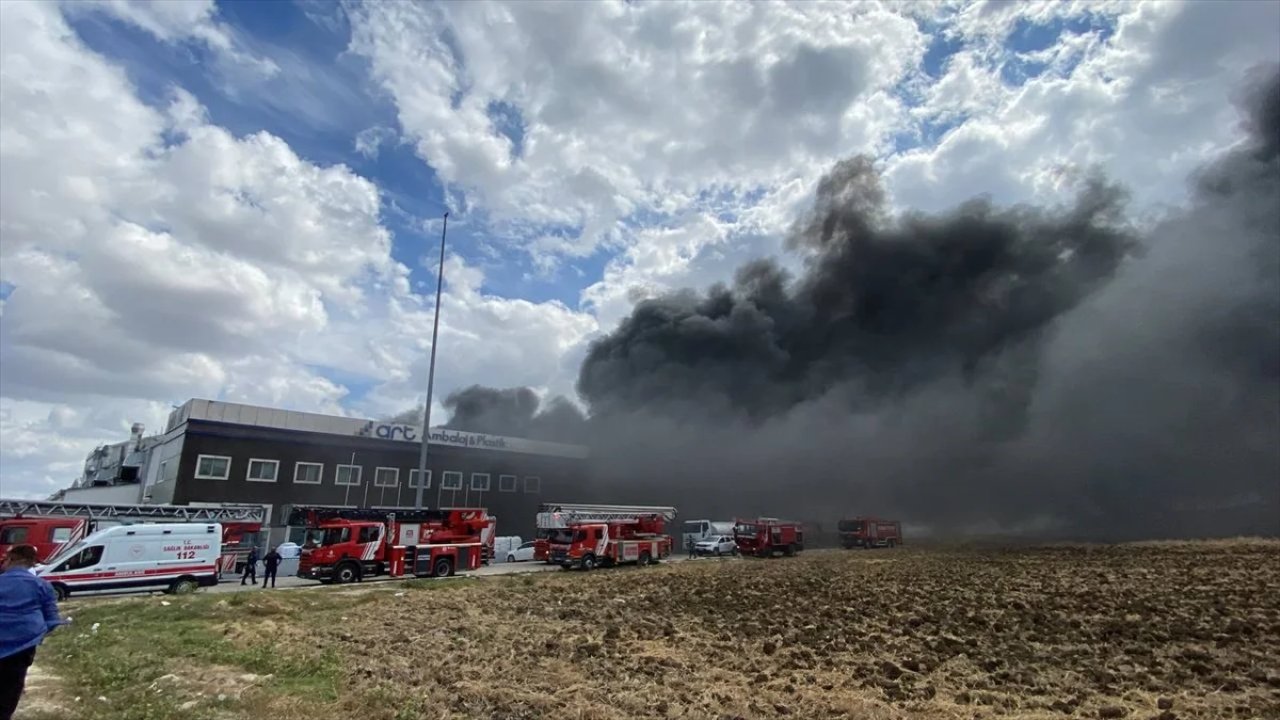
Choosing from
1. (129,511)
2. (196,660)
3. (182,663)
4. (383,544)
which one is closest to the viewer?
(182,663)

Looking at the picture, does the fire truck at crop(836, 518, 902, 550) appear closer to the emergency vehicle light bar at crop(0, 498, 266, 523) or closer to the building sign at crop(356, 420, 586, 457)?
the building sign at crop(356, 420, 586, 457)

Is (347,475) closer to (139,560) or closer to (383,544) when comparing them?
(383,544)

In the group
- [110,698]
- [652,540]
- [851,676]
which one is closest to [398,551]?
[652,540]

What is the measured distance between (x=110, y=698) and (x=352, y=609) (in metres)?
10.8

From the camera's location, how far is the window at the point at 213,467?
4512 centimetres

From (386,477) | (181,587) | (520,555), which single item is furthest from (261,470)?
(181,587)

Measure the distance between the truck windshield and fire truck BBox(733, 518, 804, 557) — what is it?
28.0 metres

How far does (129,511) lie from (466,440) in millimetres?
28734

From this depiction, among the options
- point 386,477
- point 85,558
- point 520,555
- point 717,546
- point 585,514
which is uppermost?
point 386,477

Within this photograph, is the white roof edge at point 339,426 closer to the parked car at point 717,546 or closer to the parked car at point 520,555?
the parked car at point 520,555

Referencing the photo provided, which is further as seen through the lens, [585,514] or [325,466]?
[325,466]

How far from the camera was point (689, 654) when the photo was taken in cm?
1245

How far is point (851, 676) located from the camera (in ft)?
34.7

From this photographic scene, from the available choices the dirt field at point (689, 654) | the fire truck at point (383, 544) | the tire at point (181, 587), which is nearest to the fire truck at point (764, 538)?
the fire truck at point (383, 544)
